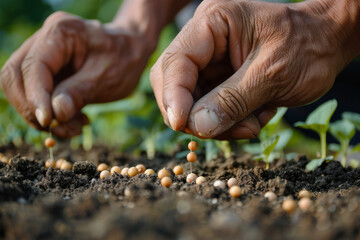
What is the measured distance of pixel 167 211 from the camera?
0.93 metres

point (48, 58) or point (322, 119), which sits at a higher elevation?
point (48, 58)

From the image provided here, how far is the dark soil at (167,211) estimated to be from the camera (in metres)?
0.84

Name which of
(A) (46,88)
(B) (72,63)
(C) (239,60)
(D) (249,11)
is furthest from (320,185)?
(B) (72,63)

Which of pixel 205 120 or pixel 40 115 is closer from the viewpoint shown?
pixel 205 120

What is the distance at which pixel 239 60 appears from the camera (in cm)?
185

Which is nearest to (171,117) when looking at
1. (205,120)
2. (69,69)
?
(205,120)

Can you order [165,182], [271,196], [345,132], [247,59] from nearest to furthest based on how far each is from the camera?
1. [271,196]
2. [165,182]
3. [247,59]
4. [345,132]

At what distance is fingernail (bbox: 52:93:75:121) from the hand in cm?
81

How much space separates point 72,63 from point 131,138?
80 cm

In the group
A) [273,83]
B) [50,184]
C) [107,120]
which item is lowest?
[107,120]

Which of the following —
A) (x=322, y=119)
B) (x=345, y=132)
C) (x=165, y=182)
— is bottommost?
(x=345, y=132)

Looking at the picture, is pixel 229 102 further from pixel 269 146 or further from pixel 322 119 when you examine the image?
pixel 322 119

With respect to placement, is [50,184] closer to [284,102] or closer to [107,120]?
[284,102]

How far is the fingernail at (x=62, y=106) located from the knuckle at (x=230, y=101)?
1.22 m
